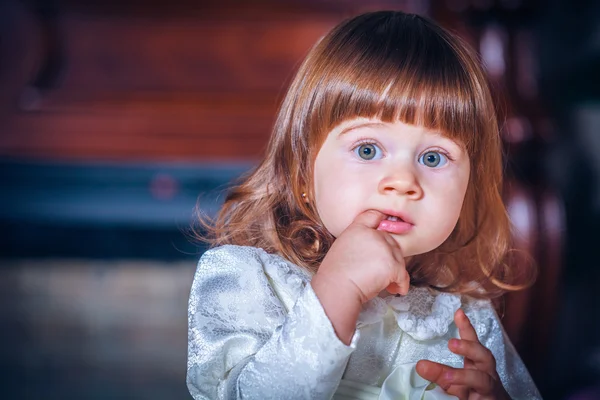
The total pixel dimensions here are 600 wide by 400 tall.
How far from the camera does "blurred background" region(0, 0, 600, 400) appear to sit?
1.31 meters

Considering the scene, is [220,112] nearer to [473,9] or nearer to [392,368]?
[473,9]

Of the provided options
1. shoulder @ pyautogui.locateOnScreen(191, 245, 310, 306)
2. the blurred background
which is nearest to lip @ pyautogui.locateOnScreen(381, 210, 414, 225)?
shoulder @ pyautogui.locateOnScreen(191, 245, 310, 306)

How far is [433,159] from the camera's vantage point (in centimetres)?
65

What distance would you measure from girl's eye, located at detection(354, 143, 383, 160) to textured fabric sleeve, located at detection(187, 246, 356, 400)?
130 mm

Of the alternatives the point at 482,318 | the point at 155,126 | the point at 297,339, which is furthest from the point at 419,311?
the point at 155,126

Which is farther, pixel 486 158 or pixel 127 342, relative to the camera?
pixel 127 342

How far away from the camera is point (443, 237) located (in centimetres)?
65

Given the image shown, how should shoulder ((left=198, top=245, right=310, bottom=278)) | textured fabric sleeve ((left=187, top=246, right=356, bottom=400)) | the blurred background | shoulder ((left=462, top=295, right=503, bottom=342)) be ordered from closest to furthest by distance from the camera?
textured fabric sleeve ((left=187, top=246, right=356, bottom=400))
shoulder ((left=198, top=245, right=310, bottom=278))
shoulder ((left=462, top=295, right=503, bottom=342))
the blurred background

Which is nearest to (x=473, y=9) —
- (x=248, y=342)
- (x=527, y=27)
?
(x=527, y=27)

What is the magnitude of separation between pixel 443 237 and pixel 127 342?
2.92ft

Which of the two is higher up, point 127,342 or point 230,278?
point 230,278

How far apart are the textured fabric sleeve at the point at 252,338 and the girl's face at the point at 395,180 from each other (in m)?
0.09

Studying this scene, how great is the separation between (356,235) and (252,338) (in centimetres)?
13

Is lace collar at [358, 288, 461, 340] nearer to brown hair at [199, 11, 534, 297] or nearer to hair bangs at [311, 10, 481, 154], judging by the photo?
brown hair at [199, 11, 534, 297]
